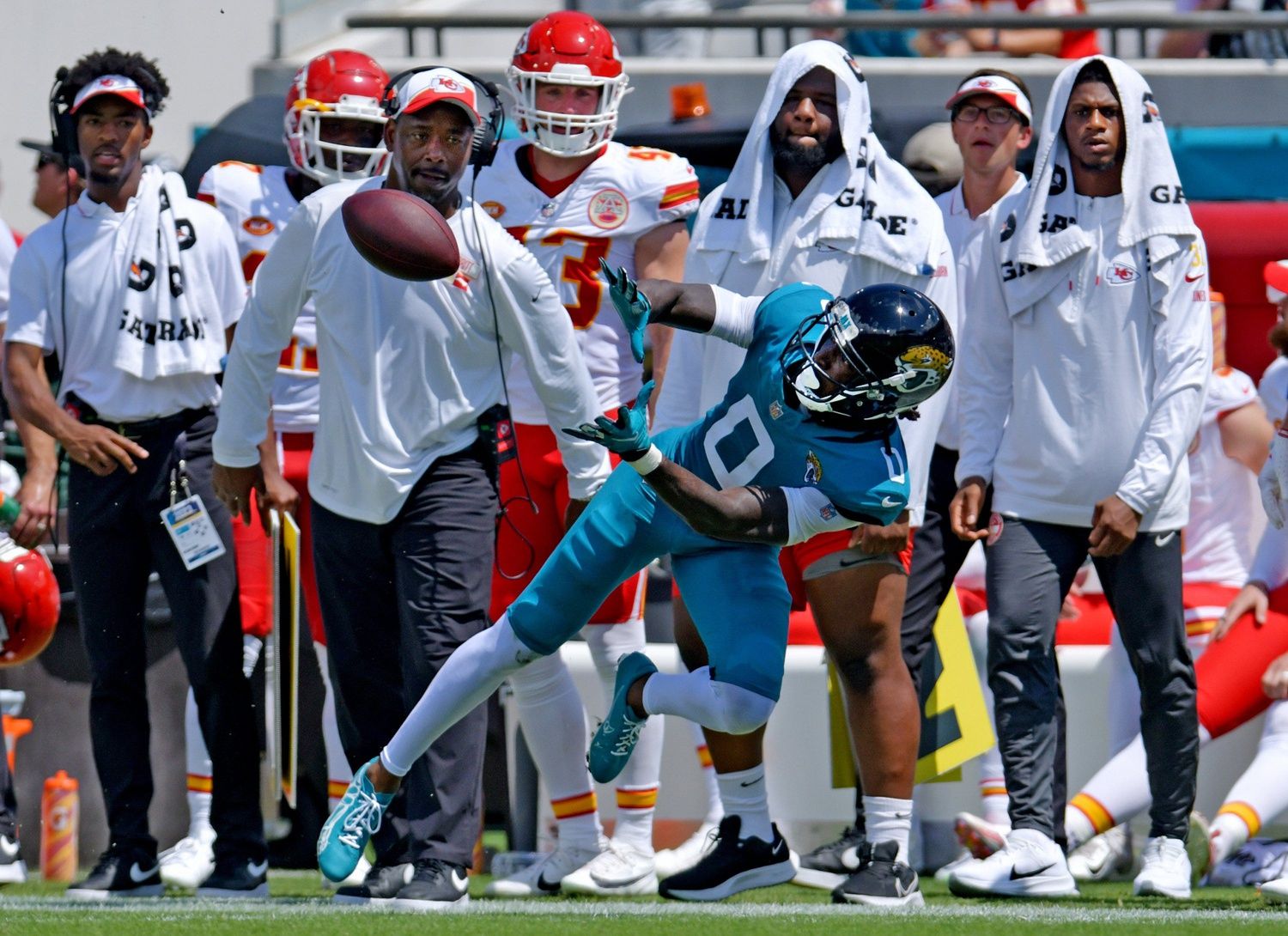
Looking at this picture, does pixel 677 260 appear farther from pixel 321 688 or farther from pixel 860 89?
pixel 321 688

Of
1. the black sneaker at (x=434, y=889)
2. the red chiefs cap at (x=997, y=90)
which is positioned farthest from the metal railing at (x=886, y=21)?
the black sneaker at (x=434, y=889)

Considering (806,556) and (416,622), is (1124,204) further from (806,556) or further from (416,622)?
(416,622)

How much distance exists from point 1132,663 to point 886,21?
4506 mm

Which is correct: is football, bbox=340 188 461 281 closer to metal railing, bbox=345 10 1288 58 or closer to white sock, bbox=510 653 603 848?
white sock, bbox=510 653 603 848

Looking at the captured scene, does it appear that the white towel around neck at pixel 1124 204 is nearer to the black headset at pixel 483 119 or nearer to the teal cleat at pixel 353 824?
the black headset at pixel 483 119

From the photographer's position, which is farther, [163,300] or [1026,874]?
[163,300]

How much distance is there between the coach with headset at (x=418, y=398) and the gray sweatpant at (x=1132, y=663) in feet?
3.83

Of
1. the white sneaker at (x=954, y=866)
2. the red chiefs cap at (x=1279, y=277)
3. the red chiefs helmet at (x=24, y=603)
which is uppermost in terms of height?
the red chiefs cap at (x=1279, y=277)

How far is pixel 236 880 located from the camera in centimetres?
525

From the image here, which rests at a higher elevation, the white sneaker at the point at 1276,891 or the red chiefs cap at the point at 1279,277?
the red chiefs cap at the point at 1279,277

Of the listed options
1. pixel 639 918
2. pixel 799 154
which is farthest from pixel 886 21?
pixel 639 918

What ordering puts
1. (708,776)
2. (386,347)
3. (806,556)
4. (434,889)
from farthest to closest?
(708,776) → (806,556) → (386,347) → (434,889)

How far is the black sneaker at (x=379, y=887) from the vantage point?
15.9 ft

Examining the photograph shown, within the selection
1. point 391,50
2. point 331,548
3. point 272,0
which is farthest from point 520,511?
point 272,0
